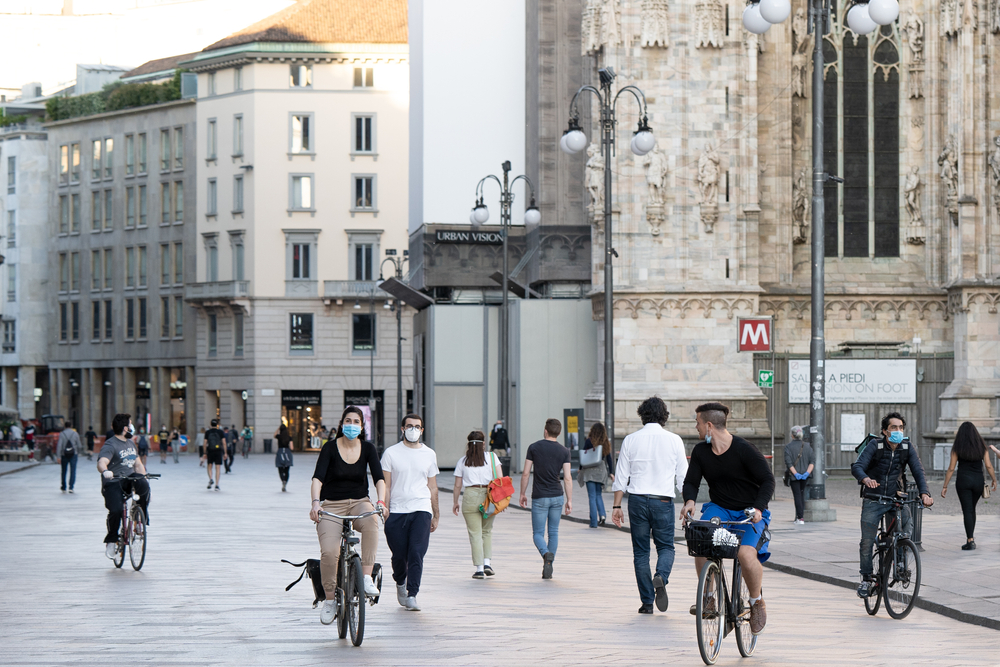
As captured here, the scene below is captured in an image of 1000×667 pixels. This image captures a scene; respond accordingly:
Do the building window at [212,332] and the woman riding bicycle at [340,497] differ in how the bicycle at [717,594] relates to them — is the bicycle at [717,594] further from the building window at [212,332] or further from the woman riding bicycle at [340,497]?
the building window at [212,332]

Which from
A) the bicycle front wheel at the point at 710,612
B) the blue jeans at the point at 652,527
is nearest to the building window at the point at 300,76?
the blue jeans at the point at 652,527

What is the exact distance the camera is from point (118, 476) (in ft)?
57.0

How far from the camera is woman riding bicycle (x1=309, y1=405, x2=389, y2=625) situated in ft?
37.7

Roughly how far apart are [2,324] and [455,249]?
188ft

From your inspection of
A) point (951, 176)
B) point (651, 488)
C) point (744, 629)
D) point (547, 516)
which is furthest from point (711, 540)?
point (951, 176)

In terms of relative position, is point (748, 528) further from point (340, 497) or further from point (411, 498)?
point (411, 498)

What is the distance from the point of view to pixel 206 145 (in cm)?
8006

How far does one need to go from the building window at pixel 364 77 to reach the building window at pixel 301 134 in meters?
3.03

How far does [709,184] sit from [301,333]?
44.5 meters

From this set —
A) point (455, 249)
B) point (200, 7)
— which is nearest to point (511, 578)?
point (455, 249)

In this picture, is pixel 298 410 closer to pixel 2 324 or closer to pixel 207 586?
pixel 2 324

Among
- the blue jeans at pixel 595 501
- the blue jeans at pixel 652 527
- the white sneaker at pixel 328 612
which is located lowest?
the blue jeans at pixel 595 501

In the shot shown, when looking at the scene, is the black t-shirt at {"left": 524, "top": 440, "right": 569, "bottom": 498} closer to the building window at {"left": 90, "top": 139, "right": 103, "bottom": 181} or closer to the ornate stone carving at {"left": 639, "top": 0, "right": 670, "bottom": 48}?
the ornate stone carving at {"left": 639, "top": 0, "right": 670, "bottom": 48}

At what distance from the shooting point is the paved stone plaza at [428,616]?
1047cm
